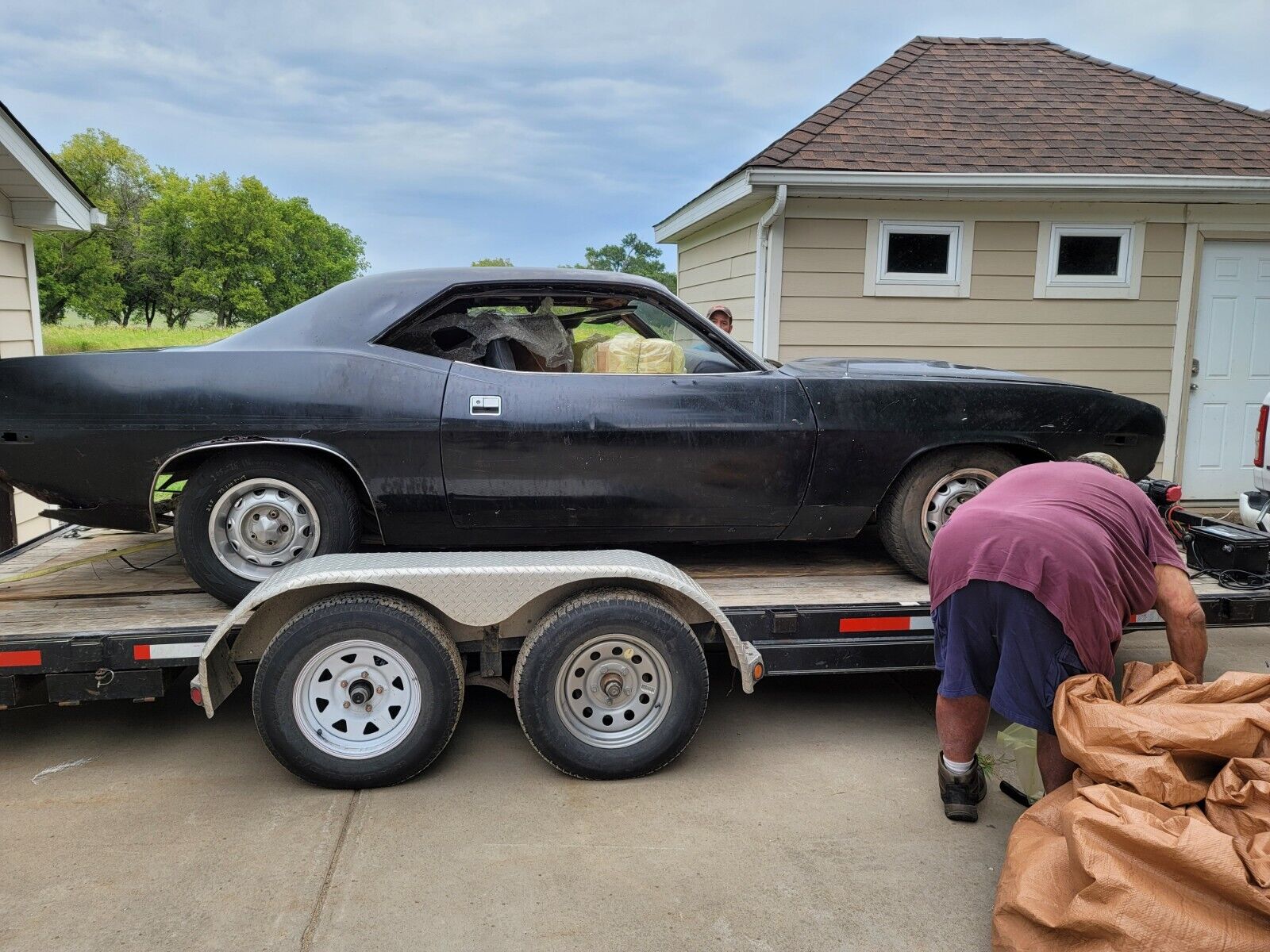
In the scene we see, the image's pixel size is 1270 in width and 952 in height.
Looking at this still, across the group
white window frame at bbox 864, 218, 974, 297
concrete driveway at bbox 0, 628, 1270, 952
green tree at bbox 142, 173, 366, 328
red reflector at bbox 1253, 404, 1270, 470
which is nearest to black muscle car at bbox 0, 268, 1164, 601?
concrete driveway at bbox 0, 628, 1270, 952

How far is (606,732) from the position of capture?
372 cm

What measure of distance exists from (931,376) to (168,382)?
10.8 feet

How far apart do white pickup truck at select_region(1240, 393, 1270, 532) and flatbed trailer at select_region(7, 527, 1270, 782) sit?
1.08m

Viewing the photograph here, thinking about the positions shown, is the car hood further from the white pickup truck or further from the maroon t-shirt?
the white pickup truck

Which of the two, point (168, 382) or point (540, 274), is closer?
point (168, 382)

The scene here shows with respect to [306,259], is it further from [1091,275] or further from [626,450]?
[626,450]

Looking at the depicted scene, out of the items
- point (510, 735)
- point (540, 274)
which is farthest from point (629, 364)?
point (510, 735)

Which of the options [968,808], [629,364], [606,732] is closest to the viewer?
[968,808]

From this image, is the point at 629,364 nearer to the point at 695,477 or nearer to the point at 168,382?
the point at 695,477

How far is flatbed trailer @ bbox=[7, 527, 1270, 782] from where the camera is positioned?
354cm

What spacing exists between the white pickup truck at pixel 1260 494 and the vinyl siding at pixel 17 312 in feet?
27.5

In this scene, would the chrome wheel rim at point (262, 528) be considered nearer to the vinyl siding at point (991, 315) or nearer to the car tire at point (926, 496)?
the car tire at point (926, 496)

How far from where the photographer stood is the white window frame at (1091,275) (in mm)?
8039

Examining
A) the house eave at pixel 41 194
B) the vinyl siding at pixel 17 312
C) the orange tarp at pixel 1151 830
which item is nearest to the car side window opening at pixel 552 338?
the orange tarp at pixel 1151 830
